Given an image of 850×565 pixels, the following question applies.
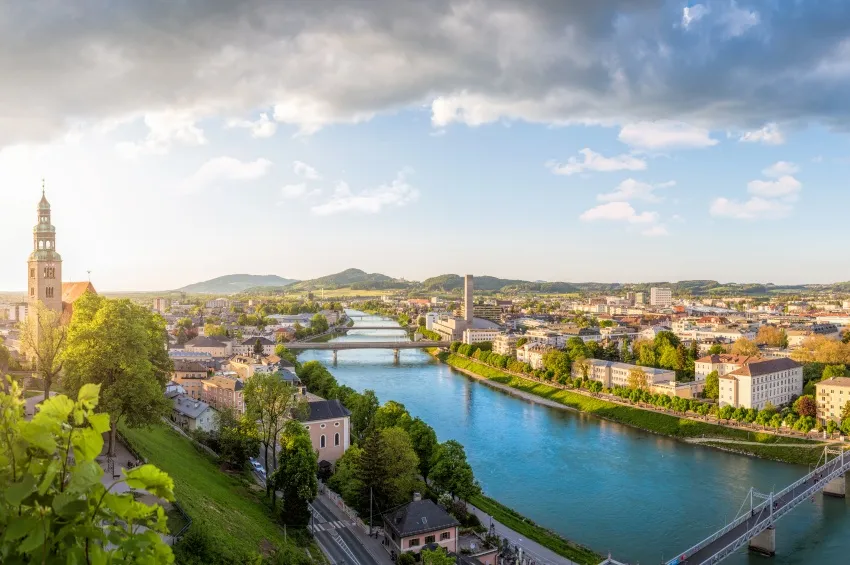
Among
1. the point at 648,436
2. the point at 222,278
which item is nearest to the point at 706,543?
the point at 648,436

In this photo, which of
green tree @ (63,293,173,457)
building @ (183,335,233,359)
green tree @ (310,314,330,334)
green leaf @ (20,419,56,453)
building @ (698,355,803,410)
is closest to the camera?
green leaf @ (20,419,56,453)

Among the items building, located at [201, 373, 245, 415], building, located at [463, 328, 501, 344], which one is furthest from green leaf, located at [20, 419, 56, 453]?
building, located at [463, 328, 501, 344]

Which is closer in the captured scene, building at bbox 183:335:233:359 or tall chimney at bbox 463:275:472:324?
Result: building at bbox 183:335:233:359

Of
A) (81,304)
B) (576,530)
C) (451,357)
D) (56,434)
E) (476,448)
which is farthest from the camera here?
(451,357)

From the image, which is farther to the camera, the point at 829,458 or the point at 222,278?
the point at 222,278

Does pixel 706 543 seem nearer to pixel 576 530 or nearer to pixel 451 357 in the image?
pixel 576 530

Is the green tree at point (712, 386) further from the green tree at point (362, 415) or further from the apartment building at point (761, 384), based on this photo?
the green tree at point (362, 415)

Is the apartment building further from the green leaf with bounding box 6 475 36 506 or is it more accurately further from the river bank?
the green leaf with bounding box 6 475 36 506
